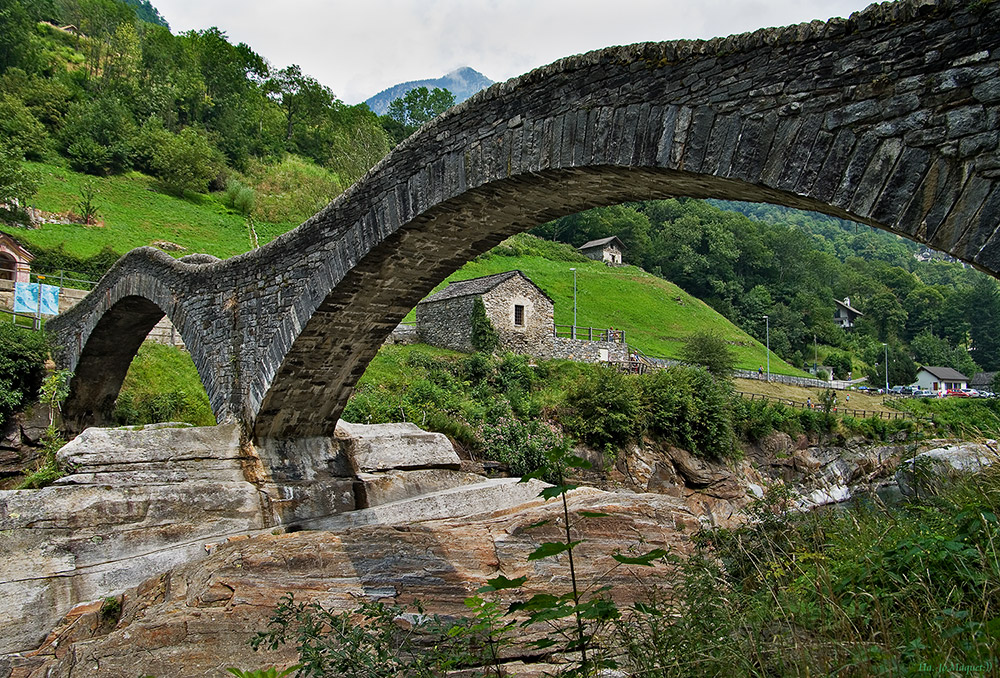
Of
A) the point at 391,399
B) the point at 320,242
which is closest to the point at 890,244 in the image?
the point at 391,399

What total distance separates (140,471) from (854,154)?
25.4 feet

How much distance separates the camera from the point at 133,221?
32.0 meters

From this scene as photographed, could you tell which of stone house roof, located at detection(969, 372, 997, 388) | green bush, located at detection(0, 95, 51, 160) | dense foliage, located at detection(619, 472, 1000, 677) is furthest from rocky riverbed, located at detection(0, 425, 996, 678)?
stone house roof, located at detection(969, 372, 997, 388)

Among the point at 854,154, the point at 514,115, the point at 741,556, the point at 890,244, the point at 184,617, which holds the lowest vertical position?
the point at 184,617

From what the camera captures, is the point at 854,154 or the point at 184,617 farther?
the point at 184,617

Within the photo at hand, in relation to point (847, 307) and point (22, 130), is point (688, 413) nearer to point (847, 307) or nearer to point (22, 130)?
point (22, 130)

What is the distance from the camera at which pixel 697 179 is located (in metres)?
4.65

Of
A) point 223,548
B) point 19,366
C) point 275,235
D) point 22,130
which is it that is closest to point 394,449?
point 223,548

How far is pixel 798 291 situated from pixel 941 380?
1665cm

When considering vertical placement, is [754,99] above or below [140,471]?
above

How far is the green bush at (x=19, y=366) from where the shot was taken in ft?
44.8

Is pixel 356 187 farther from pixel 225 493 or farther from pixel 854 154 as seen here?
pixel 854 154

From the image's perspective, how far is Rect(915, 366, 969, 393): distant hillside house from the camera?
59.0m

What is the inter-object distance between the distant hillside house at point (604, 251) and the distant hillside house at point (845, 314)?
1188 inches
